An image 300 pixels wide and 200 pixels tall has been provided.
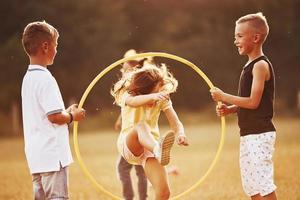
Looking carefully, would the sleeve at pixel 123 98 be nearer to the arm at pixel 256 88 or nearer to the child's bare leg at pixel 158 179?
the child's bare leg at pixel 158 179

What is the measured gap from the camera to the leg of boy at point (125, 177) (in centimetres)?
606

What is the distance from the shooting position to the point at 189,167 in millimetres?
10227

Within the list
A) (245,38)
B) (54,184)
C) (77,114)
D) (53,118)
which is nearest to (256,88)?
(245,38)

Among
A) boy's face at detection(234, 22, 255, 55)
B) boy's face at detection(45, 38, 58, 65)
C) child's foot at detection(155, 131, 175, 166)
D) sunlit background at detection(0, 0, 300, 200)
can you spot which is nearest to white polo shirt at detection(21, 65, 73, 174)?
boy's face at detection(45, 38, 58, 65)

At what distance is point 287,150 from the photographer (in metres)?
11.5

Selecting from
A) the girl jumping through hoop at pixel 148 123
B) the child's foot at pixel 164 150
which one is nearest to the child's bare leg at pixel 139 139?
the girl jumping through hoop at pixel 148 123

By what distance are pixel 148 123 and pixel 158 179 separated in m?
0.48

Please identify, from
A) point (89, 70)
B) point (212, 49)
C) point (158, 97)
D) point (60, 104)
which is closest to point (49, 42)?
point (60, 104)

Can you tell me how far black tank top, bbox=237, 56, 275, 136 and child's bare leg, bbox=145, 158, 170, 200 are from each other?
2.33 ft

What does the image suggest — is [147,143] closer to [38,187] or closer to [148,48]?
[38,187]

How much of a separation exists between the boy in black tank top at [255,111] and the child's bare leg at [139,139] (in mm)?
635

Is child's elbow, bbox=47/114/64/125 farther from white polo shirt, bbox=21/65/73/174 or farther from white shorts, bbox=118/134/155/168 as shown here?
white shorts, bbox=118/134/155/168

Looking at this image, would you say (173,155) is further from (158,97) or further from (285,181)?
(158,97)

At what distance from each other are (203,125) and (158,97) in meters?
15.0
